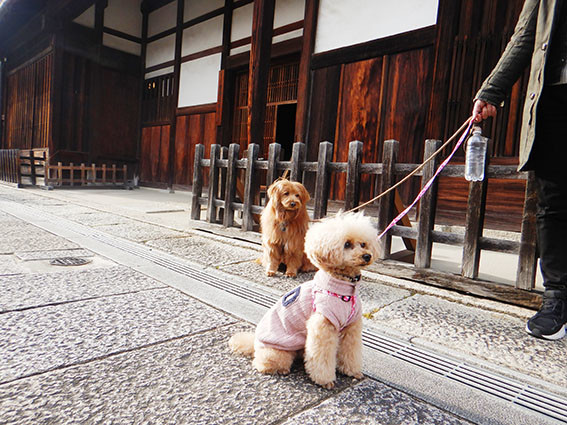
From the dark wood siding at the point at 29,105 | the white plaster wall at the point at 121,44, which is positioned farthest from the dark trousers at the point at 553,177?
the white plaster wall at the point at 121,44

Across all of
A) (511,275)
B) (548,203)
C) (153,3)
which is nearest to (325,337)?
(548,203)

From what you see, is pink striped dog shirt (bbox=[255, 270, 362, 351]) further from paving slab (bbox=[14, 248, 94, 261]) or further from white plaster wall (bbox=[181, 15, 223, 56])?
white plaster wall (bbox=[181, 15, 223, 56])

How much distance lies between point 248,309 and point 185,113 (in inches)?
365

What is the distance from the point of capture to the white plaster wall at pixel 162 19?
11062 millimetres

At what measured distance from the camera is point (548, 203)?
206 cm

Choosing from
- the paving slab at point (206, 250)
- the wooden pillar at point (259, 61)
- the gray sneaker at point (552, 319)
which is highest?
the wooden pillar at point (259, 61)

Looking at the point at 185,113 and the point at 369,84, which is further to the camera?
the point at 185,113

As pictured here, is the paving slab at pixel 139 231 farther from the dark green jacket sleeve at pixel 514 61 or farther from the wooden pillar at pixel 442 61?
the wooden pillar at pixel 442 61

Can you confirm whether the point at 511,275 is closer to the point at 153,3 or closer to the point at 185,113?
the point at 185,113

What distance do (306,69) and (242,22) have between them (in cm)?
313

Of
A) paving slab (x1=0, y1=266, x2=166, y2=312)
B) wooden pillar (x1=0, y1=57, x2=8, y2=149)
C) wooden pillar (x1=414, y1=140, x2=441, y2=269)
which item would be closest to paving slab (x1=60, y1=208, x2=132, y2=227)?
paving slab (x1=0, y1=266, x2=166, y2=312)

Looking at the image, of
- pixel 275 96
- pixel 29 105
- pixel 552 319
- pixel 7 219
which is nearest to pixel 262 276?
pixel 552 319

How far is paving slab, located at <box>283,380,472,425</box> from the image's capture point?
129 cm

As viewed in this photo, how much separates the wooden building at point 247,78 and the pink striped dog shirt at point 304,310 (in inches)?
151
